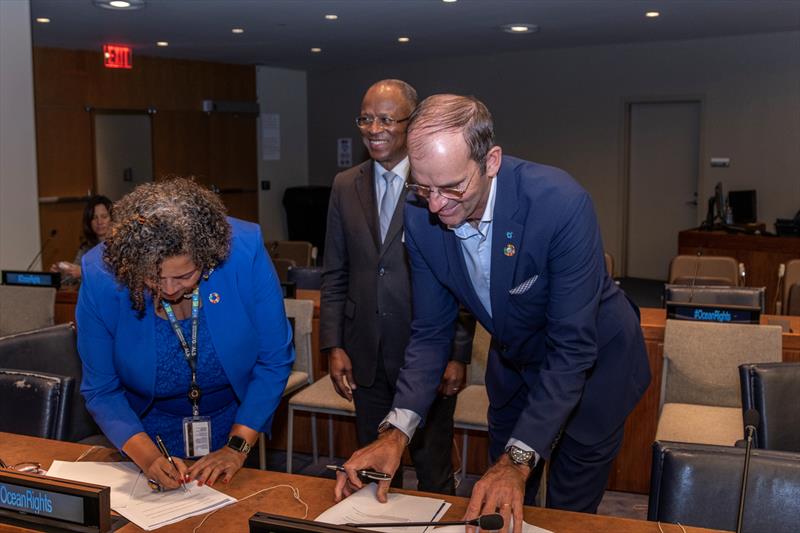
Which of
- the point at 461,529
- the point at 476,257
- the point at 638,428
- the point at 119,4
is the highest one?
the point at 119,4

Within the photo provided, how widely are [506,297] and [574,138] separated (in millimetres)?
9152

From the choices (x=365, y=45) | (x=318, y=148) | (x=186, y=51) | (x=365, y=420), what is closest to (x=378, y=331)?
(x=365, y=420)

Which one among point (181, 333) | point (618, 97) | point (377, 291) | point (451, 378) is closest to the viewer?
point (181, 333)

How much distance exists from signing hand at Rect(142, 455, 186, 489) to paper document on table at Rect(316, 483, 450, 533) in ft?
1.34

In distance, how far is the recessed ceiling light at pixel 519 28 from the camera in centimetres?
831

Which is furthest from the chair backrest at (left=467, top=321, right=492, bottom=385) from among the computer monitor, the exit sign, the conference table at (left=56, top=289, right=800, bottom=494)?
the exit sign

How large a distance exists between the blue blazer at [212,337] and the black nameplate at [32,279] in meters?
2.67

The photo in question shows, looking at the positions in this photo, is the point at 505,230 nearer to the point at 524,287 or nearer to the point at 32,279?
the point at 524,287

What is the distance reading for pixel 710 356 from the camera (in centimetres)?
367

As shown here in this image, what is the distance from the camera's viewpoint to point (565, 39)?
377 inches

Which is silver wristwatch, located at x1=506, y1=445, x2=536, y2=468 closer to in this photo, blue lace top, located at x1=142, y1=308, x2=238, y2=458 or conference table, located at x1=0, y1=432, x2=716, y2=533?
conference table, located at x1=0, y1=432, x2=716, y2=533

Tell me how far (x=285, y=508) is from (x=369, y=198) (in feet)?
4.44

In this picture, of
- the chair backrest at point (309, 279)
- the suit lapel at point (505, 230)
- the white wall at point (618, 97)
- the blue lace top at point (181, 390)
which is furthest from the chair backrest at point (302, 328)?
the white wall at point (618, 97)

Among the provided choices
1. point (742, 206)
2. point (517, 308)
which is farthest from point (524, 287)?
point (742, 206)
